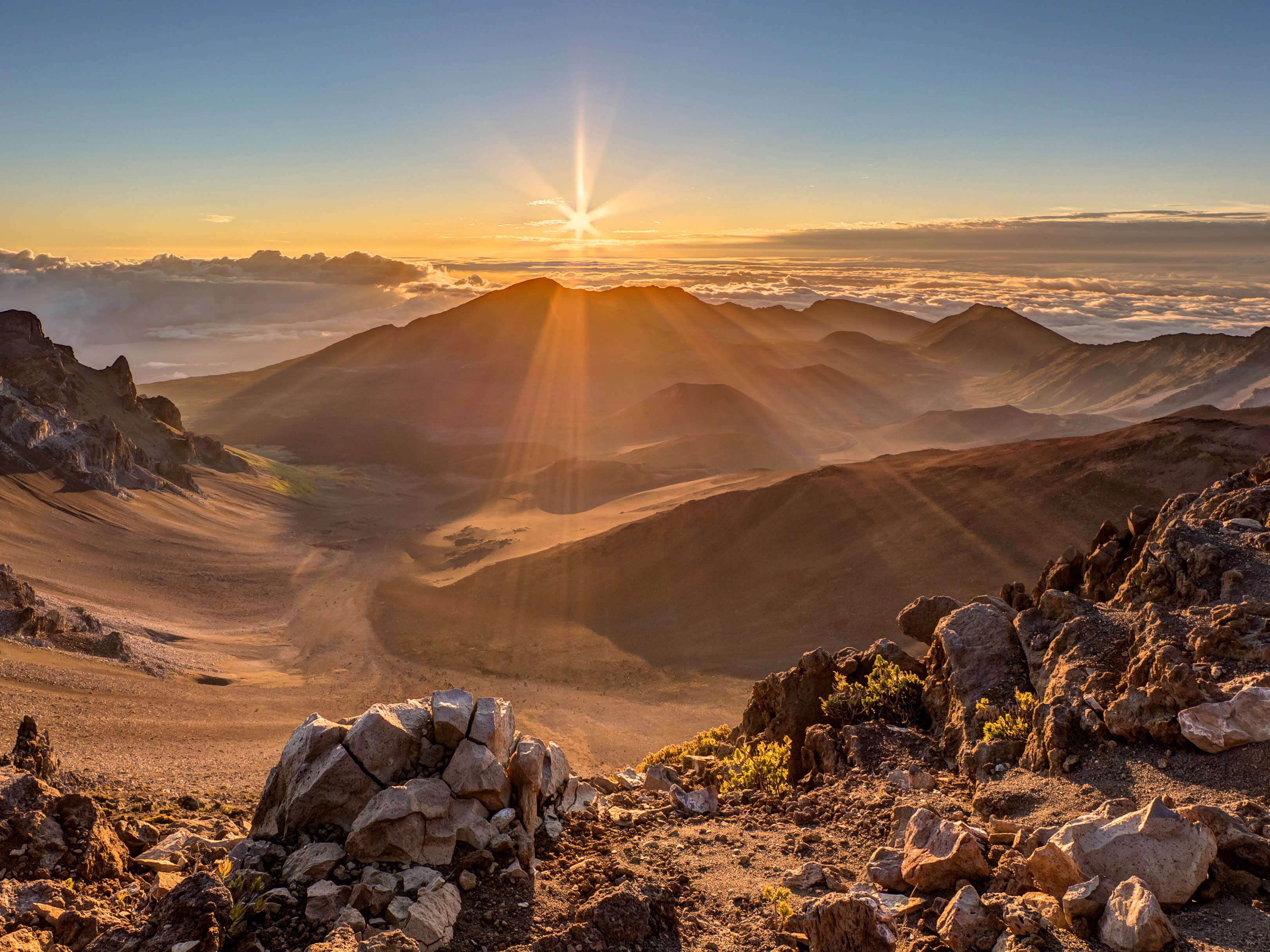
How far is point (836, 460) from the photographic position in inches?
4107

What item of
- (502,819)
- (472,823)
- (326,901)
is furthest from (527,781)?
(326,901)

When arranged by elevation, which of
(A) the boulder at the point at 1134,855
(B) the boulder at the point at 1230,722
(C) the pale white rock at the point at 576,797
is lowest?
(C) the pale white rock at the point at 576,797

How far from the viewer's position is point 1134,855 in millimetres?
5500

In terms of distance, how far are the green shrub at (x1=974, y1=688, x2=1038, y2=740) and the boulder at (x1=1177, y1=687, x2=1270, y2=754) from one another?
5.33 ft

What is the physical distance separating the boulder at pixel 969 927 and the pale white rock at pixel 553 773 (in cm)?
452

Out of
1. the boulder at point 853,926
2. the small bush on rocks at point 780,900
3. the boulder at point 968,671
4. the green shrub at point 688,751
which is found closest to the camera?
the boulder at point 853,926

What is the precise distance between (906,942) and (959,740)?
4.21 m

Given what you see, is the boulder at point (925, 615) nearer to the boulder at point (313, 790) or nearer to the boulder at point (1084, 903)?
the boulder at point (1084, 903)

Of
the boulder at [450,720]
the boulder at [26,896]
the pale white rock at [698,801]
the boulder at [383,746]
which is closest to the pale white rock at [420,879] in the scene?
the boulder at [383,746]

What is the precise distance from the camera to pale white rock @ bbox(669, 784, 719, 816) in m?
9.99

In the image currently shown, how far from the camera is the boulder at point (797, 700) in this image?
1292 cm

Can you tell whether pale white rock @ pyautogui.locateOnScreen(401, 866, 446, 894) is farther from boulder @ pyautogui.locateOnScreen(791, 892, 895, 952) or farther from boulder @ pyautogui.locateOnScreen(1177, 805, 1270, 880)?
boulder @ pyautogui.locateOnScreen(1177, 805, 1270, 880)

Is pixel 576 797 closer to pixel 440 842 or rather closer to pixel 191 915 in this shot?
pixel 440 842

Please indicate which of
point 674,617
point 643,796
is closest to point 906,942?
point 643,796
